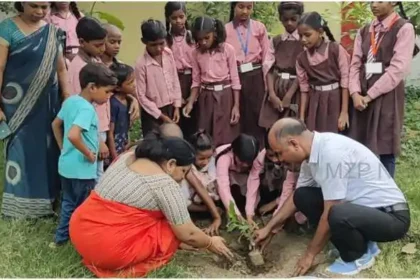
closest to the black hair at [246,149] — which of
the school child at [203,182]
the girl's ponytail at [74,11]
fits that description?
the school child at [203,182]

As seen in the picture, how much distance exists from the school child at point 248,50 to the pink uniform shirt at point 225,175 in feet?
2.97

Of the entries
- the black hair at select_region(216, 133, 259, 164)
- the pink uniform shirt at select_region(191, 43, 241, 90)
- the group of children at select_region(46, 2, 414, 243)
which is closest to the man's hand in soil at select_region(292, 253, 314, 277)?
the group of children at select_region(46, 2, 414, 243)

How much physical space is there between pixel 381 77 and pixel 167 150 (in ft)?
5.02

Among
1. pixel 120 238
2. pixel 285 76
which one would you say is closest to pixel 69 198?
pixel 120 238

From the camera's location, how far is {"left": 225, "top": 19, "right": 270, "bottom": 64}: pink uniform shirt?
4.59 meters

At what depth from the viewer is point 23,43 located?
3.47 m

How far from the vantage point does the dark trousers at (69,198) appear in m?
3.37

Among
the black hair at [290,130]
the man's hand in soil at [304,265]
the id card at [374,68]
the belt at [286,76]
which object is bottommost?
the man's hand in soil at [304,265]

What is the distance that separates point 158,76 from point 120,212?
5.03ft

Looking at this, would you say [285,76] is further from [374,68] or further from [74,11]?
[74,11]

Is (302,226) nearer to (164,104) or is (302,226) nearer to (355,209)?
(355,209)

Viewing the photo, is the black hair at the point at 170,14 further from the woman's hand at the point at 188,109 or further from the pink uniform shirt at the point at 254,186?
the pink uniform shirt at the point at 254,186

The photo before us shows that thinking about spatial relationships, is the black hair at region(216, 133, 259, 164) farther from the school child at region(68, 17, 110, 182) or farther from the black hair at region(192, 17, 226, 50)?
the black hair at region(192, 17, 226, 50)

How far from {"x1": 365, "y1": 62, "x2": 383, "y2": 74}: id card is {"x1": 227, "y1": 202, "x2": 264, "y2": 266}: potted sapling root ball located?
1209mm
